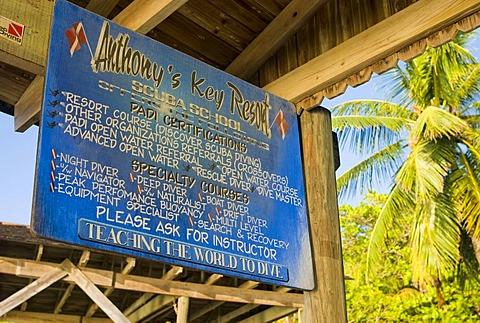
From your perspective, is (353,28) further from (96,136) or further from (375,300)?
(375,300)

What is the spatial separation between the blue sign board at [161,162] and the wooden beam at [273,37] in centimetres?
61

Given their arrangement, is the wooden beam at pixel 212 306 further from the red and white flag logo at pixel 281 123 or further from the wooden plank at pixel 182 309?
the red and white flag logo at pixel 281 123

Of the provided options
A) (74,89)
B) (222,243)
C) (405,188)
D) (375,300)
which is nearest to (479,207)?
(405,188)

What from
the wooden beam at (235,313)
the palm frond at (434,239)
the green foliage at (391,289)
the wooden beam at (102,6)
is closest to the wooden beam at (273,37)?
the wooden beam at (102,6)

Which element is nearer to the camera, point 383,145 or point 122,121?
point 122,121

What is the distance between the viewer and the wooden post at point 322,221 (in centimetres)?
461

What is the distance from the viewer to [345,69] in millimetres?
4547

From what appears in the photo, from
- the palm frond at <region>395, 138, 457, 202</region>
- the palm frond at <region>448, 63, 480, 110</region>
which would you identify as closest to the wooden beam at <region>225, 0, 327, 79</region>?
the palm frond at <region>395, 138, 457, 202</region>

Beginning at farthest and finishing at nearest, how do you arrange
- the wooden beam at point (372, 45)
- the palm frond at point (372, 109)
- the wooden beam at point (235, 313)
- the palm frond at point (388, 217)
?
the palm frond at point (372, 109), the palm frond at point (388, 217), the wooden beam at point (235, 313), the wooden beam at point (372, 45)

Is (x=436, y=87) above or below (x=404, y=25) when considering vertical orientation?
above

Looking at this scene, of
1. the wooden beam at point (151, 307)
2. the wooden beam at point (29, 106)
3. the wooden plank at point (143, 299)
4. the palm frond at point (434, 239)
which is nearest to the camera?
the wooden beam at point (29, 106)

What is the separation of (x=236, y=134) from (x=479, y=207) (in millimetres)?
8765

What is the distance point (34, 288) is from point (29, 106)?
5.35ft

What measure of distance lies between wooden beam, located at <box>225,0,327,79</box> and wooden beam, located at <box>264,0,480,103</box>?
31 cm
